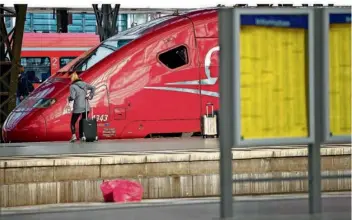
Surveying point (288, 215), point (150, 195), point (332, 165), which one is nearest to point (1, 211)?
point (288, 215)

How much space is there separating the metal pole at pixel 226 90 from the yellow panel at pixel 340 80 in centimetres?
121

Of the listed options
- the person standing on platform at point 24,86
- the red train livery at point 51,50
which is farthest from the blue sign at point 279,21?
the red train livery at point 51,50

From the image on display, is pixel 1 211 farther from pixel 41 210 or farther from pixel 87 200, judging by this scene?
pixel 87 200

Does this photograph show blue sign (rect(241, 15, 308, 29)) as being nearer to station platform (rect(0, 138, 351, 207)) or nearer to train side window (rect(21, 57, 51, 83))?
station platform (rect(0, 138, 351, 207))

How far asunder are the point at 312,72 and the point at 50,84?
14710mm

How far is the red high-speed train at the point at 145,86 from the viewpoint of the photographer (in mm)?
23266

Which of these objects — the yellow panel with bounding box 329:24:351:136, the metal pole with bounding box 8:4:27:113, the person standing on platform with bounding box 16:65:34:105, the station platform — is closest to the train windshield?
the metal pole with bounding box 8:4:27:113

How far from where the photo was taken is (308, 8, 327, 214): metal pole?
10188mm

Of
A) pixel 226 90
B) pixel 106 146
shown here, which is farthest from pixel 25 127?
pixel 226 90

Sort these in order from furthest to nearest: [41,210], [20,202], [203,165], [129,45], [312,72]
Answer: [129,45] → [203,165] → [20,202] → [41,210] → [312,72]

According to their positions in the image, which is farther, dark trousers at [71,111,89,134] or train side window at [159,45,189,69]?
train side window at [159,45,189,69]

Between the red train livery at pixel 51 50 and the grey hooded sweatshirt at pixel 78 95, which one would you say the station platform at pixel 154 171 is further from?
the red train livery at pixel 51 50

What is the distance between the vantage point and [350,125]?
10.6m

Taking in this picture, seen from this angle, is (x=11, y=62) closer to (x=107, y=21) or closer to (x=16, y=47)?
(x=16, y=47)
